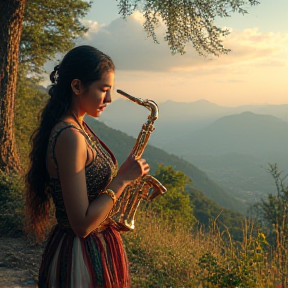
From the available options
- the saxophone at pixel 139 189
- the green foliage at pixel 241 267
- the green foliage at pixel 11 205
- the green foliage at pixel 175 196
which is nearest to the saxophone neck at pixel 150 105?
the saxophone at pixel 139 189

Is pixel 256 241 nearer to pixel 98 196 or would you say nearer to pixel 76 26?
pixel 98 196

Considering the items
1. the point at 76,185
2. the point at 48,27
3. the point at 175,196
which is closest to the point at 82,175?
the point at 76,185

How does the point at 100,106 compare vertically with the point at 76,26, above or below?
below

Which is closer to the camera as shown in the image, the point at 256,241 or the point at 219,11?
the point at 256,241

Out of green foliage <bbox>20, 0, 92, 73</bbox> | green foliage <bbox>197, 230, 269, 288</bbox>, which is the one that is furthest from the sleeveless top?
green foliage <bbox>20, 0, 92, 73</bbox>

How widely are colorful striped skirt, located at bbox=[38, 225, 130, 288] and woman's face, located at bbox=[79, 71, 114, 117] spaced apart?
2.16 ft

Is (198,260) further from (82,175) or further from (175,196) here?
(175,196)

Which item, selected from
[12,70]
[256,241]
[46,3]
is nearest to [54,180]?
[256,241]

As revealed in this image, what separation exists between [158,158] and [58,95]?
124 metres

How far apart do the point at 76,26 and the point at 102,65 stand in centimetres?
1803

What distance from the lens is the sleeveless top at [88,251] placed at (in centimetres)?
220

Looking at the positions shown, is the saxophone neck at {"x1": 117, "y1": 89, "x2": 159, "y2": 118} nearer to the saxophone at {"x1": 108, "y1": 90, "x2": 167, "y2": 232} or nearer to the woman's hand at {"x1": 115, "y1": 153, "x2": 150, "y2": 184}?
the saxophone at {"x1": 108, "y1": 90, "x2": 167, "y2": 232}

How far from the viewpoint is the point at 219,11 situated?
11.4 meters

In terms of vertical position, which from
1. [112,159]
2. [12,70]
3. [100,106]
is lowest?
[112,159]
